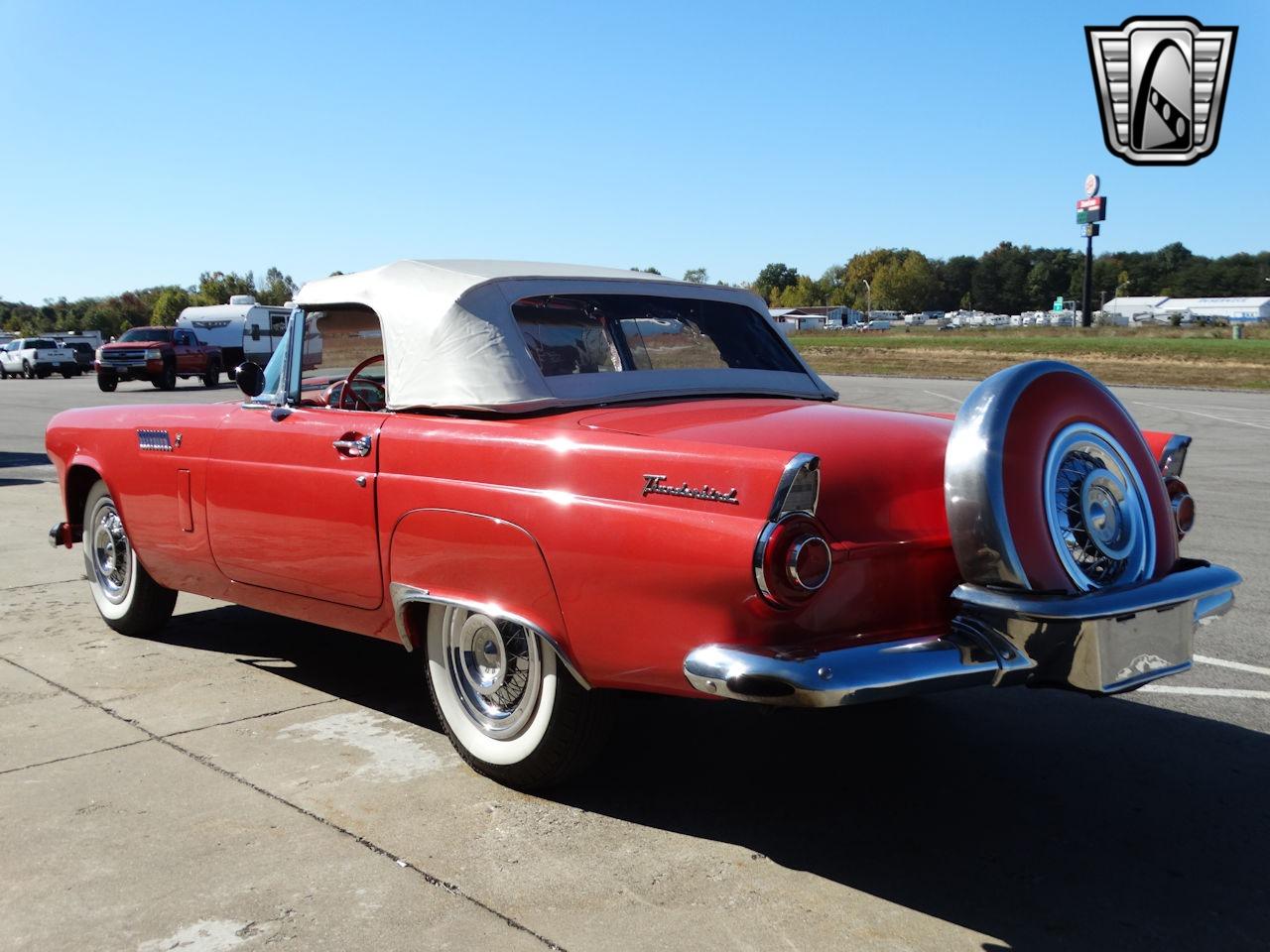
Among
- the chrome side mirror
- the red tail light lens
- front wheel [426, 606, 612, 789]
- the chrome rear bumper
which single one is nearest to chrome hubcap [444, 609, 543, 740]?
front wheel [426, 606, 612, 789]

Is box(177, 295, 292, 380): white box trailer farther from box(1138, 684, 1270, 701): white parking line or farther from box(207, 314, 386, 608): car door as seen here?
box(1138, 684, 1270, 701): white parking line

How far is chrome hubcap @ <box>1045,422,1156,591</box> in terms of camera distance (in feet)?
10.8

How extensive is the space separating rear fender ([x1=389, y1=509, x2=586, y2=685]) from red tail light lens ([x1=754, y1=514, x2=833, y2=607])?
27.8 inches

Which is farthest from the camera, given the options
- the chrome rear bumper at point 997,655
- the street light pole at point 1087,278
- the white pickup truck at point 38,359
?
the street light pole at point 1087,278

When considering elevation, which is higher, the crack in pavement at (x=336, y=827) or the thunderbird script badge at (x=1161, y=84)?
the thunderbird script badge at (x=1161, y=84)

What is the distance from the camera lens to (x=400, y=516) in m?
3.95

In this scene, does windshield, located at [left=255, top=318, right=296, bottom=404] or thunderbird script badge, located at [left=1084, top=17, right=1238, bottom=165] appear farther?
thunderbird script badge, located at [left=1084, top=17, right=1238, bottom=165]

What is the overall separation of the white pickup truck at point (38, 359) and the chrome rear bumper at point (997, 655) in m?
45.9

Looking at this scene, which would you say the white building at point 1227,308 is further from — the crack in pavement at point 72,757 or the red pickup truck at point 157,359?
the crack in pavement at point 72,757

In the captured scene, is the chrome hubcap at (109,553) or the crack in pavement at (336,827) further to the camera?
the chrome hubcap at (109,553)

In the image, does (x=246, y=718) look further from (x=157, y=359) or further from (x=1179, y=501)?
(x=157, y=359)

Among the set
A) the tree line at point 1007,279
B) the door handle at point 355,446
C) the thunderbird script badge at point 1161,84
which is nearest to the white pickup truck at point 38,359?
the thunderbird script badge at point 1161,84

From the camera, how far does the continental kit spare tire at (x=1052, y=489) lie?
3.17m

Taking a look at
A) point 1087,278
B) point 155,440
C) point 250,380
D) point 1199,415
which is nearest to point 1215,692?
point 250,380
